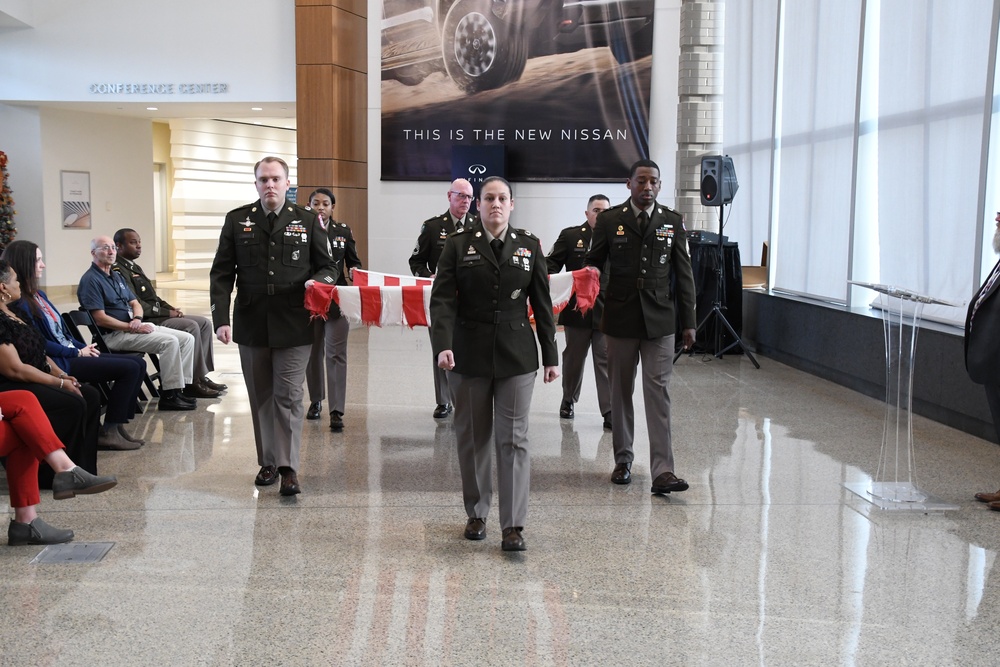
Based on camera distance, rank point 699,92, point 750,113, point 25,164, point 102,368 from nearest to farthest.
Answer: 1. point 102,368
2. point 750,113
3. point 699,92
4. point 25,164

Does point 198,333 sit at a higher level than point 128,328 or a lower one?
lower

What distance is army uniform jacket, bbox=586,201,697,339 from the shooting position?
15.6 feet

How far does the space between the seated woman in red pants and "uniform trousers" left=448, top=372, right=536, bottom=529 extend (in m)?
1.46

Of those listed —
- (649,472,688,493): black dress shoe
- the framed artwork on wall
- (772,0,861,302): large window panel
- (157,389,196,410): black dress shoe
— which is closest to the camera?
(649,472,688,493): black dress shoe

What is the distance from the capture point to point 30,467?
12.8ft

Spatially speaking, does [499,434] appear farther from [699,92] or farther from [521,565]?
[699,92]

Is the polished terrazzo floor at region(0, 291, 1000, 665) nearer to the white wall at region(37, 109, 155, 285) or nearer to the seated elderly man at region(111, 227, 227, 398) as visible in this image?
the seated elderly man at region(111, 227, 227, 398)

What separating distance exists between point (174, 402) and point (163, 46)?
31.4 feet

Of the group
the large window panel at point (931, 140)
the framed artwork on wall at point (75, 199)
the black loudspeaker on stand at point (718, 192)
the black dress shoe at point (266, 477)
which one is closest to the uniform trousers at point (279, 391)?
the black dress shoe at point (266, 477)

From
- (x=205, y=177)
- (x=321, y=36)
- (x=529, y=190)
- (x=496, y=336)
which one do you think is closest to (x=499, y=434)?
(x=496, y=336)

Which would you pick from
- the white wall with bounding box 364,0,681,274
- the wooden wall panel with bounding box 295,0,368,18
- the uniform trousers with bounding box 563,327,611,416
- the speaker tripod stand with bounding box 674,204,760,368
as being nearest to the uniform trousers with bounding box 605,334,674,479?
the uniform trousers with bounding box 563,327,611,416

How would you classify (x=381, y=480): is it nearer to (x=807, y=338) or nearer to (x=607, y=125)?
(x=807, y=338)

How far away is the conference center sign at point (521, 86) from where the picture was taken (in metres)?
12.7

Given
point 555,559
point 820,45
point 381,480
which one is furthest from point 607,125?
point 555,559
